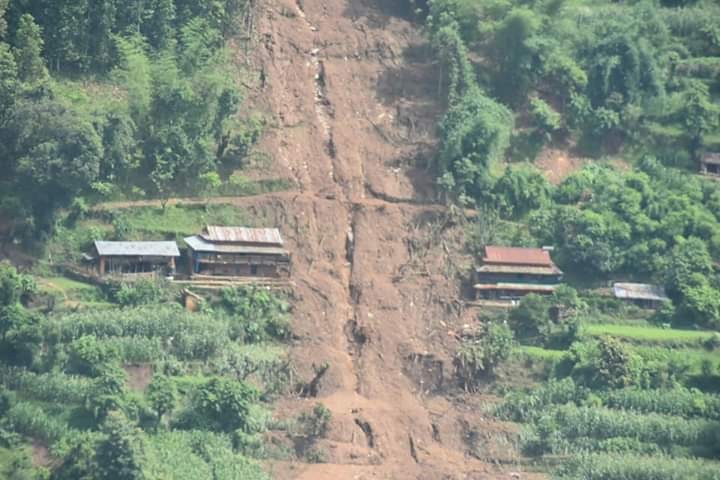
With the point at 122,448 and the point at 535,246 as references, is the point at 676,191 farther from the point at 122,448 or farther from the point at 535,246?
the point at 122,448

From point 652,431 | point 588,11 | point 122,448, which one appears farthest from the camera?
point 588,11

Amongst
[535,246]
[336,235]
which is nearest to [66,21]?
[336,235]

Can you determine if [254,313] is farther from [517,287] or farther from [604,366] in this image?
[604,366]

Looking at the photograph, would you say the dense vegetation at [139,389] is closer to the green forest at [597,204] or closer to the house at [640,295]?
the green forest at [597,204]

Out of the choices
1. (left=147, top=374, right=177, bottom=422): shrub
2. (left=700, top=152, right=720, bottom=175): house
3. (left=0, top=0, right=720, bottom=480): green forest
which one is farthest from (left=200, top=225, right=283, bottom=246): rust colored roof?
(left=700, top=152, right=720, bottom=175): house

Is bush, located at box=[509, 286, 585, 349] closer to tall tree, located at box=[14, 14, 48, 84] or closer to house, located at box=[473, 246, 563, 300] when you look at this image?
house, located at box=[473, 246, 563, 300]

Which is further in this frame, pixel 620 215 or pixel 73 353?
pixel 620 215
